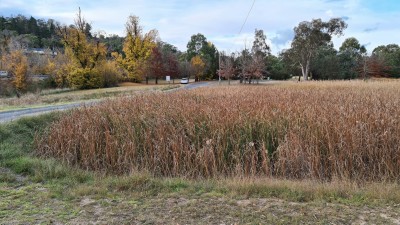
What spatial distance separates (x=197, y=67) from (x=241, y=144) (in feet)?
223

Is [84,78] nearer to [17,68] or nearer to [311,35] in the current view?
[17,68]

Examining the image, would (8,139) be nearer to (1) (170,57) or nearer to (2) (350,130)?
(2) (350,130)

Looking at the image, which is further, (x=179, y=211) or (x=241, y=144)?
(x=241, y=144)

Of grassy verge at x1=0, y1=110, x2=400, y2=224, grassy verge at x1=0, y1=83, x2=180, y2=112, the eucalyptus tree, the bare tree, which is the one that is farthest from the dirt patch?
the eucalyptus tree

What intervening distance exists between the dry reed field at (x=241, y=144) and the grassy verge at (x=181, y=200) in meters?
0.87

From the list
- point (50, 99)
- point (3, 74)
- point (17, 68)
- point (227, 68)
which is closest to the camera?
point (50, 99)

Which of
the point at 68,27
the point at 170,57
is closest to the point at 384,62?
the point at 170,57

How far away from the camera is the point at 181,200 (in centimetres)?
399

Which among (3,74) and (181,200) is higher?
(3,74)

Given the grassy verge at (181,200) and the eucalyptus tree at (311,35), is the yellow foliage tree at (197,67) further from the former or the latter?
the grassy verge at (181,200)

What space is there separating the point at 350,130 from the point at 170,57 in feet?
210

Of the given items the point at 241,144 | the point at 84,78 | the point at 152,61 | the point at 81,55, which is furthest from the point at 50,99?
the point at 152,61

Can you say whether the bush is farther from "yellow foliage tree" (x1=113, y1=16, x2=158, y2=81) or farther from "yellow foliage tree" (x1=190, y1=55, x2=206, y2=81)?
"yellow foliage tree" (x1=190, y1=55, x2=206, y2=81)

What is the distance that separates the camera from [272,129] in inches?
266
